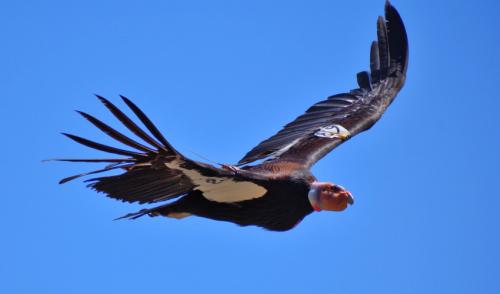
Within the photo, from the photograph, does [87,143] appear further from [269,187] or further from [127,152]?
[269,187]

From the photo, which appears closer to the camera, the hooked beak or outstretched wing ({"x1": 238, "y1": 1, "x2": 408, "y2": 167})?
the hooked beak

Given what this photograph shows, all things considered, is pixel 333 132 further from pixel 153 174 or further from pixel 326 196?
pixel 153 174

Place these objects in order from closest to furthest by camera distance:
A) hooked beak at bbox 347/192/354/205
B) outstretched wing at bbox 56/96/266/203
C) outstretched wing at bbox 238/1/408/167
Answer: outstretched wing at bbox 56/96/266/203 → hooked beak at bbox 347/192/354/205 → outstretched wing at bbox 238/1/408/167

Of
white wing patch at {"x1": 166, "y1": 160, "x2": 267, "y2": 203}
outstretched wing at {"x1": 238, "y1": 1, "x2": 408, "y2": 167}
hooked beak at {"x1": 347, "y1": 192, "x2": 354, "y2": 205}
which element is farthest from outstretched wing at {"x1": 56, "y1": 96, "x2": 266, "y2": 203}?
outstretched wing at {"x1": 238, "y1": 1, "x2": 408, "y2": 167}

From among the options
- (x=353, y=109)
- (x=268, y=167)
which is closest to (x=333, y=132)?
(x=353, y=109)

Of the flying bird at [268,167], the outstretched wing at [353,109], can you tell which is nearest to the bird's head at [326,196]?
the flying bird at [268,167]

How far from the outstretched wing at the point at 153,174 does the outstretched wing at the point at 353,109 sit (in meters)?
2.25

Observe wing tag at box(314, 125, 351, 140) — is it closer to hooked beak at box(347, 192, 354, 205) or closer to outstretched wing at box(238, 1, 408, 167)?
outstretched wing at box(238, 1, 408, 167)

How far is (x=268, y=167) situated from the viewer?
12.1 metres

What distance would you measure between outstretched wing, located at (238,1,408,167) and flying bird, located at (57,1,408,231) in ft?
0.05

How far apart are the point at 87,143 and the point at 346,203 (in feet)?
12.4

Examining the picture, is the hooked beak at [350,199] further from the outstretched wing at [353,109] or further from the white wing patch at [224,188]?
the outstretched wing at [353,109]

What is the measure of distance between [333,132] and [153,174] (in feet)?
14.5

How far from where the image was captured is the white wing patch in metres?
10.6
